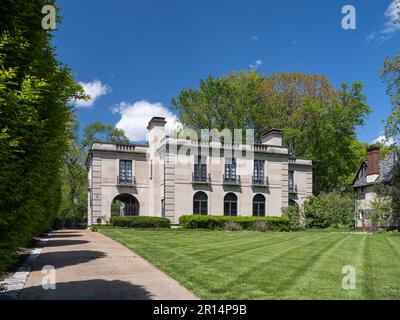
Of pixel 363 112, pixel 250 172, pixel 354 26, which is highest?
pixel 363 112

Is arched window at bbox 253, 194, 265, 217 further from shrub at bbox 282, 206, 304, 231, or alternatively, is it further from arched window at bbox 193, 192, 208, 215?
arched window at bbox 193, 192, 208, 215

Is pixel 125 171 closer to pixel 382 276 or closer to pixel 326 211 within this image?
pixel 326 211

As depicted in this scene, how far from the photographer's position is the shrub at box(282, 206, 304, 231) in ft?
128

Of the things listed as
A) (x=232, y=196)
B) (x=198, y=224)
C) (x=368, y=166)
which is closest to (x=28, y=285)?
(x=198, y=224)

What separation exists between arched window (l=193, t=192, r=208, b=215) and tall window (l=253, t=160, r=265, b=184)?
18.6 ft

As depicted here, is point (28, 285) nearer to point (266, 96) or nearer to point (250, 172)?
point (250, 172)

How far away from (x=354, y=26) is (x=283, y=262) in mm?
7895

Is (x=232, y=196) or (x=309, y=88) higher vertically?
(x=309, y=88)

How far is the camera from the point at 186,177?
3788 cm

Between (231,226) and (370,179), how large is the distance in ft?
59.9

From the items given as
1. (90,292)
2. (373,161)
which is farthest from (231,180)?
(90,292)
